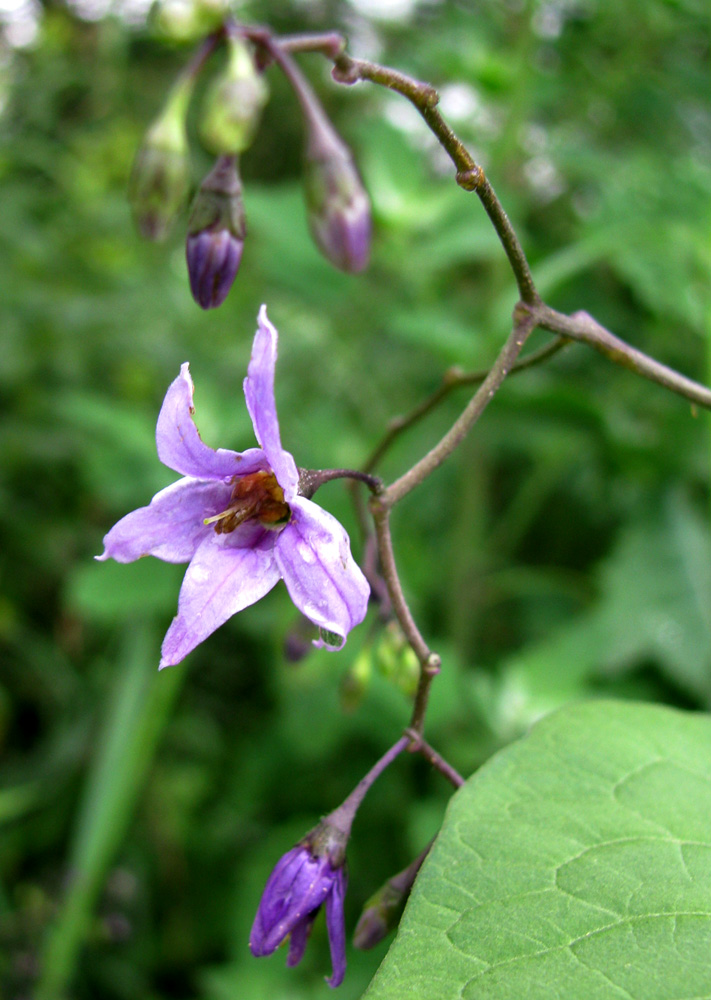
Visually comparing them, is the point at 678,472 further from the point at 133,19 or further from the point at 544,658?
the point at 133,19

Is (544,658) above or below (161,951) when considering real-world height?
above

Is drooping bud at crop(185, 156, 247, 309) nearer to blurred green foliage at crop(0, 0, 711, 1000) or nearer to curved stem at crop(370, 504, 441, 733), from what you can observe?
curved stem at crop(370, 504, 441, 733)

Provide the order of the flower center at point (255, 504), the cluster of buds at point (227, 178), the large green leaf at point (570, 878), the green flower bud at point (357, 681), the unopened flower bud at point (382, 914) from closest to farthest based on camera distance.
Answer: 1. the large green leaf at point (570, 878)
2. the flower center at point (255, 504)
3. the unopened flower bud at point (382, 914)
4. the cluster of buds at point (227, 178)
5. the green flower bud at point (357, 681)

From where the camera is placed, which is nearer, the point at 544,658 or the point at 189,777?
the point at 544,658

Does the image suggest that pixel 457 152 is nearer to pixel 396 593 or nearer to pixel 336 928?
pixel 396 593

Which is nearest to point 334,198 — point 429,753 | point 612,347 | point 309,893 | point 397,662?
point 612,347

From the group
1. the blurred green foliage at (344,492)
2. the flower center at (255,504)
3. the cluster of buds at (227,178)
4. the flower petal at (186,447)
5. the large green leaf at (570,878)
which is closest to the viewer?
the large green leaf at (570,878)

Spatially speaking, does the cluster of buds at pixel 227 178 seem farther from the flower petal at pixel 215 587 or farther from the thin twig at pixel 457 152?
the flower petal at pixel 215 587

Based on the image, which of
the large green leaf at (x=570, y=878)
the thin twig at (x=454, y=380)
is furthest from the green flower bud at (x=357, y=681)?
the large green leaf at (x=570, y=878)

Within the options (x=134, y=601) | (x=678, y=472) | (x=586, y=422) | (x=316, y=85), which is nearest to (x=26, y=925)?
(x=134, y=601)
